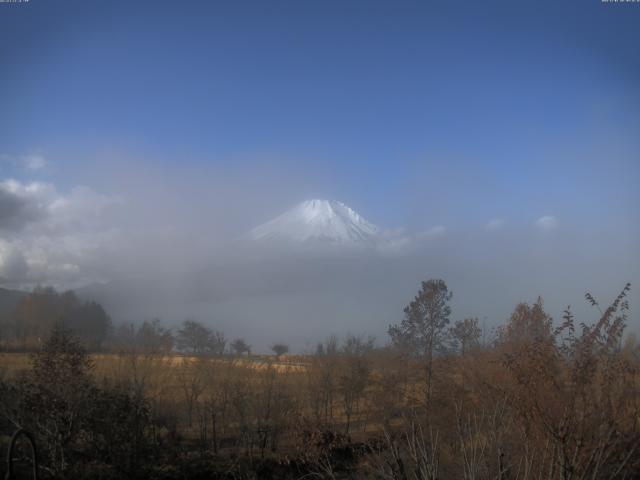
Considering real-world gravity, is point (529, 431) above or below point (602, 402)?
below

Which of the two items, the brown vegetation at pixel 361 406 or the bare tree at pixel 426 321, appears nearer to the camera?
the brown vegetation at pixel 361 406

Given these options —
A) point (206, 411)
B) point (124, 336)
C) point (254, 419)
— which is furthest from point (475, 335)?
point (124, 336)

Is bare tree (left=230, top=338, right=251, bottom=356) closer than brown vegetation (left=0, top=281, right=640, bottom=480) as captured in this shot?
No

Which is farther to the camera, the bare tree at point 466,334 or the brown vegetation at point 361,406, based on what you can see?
the bare tree at point 466,334

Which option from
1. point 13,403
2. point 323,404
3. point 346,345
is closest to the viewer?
point 13,403

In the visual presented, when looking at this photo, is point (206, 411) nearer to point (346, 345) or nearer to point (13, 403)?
point (13, 403)

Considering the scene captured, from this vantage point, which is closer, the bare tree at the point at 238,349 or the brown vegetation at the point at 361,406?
the brown vegetation at the point at 361,406

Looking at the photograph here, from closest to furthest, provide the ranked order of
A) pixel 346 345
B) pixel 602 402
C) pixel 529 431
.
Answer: pixel 602 402
pixel 529 431
pixel 346 345

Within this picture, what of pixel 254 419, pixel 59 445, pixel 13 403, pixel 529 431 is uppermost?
pixel 529 431

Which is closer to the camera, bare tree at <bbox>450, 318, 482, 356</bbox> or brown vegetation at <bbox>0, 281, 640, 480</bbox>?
brown vegetation at <bbox>0, 281, 640, 480</bbox>

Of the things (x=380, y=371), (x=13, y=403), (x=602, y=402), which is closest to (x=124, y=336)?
(x=380, y=371)

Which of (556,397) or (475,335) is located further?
(475,335)

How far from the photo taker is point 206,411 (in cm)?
2594

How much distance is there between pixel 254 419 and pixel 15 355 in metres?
12.9
